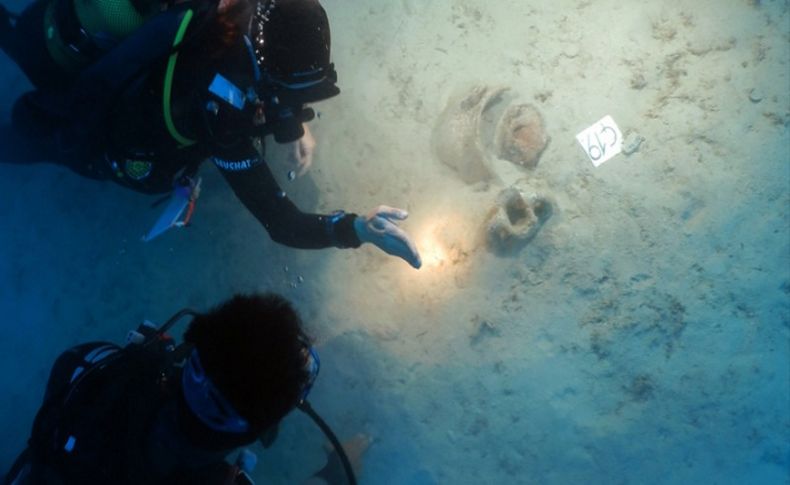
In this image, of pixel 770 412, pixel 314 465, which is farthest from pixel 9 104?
pixel 770 412

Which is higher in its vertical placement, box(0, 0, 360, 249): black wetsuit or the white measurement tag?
box(0, 0, 360, 249): black wetsuit

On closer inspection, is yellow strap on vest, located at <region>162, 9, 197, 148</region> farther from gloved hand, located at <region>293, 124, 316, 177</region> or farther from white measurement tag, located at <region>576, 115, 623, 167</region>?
white measurement tag, located at <region>576, 115, 623, 167</region>

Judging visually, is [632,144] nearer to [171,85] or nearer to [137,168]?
[171,85]

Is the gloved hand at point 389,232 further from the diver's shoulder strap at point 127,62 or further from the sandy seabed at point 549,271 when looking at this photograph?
the diver's shoulder strap at point 127,62

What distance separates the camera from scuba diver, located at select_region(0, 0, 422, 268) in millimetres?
2836

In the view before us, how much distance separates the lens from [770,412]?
4340 mm

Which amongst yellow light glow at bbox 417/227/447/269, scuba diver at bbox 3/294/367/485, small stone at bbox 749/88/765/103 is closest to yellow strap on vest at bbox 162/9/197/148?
scuba diver at bbox 3/294/367/485

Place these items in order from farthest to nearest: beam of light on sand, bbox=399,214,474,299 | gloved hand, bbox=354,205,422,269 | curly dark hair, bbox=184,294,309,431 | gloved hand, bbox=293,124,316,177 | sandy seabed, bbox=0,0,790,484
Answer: gloved hand, bbox=293,124,316,177
beam of light on sand, bbox=399,214,474,299
sandy seabed, bbox=0,0,790,484
gloved hand, bbox=354,205,422,269
curly dark hair, bbox=184,294,309,431

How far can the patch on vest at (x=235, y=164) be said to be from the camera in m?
3.55

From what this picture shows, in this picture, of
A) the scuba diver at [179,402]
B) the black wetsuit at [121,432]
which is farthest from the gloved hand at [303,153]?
the black wetsuit at [121,432]

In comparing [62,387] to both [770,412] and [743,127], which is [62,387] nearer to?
[770,412]

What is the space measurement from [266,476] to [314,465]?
1.69 feet

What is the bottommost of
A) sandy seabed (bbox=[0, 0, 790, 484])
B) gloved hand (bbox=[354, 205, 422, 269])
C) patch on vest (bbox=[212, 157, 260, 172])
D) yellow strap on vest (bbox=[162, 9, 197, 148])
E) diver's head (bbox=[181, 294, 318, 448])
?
sandy seabed (bbox=[0, 0, 790, 484])

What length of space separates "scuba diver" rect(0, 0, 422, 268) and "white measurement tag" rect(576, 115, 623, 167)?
7.67 ft
